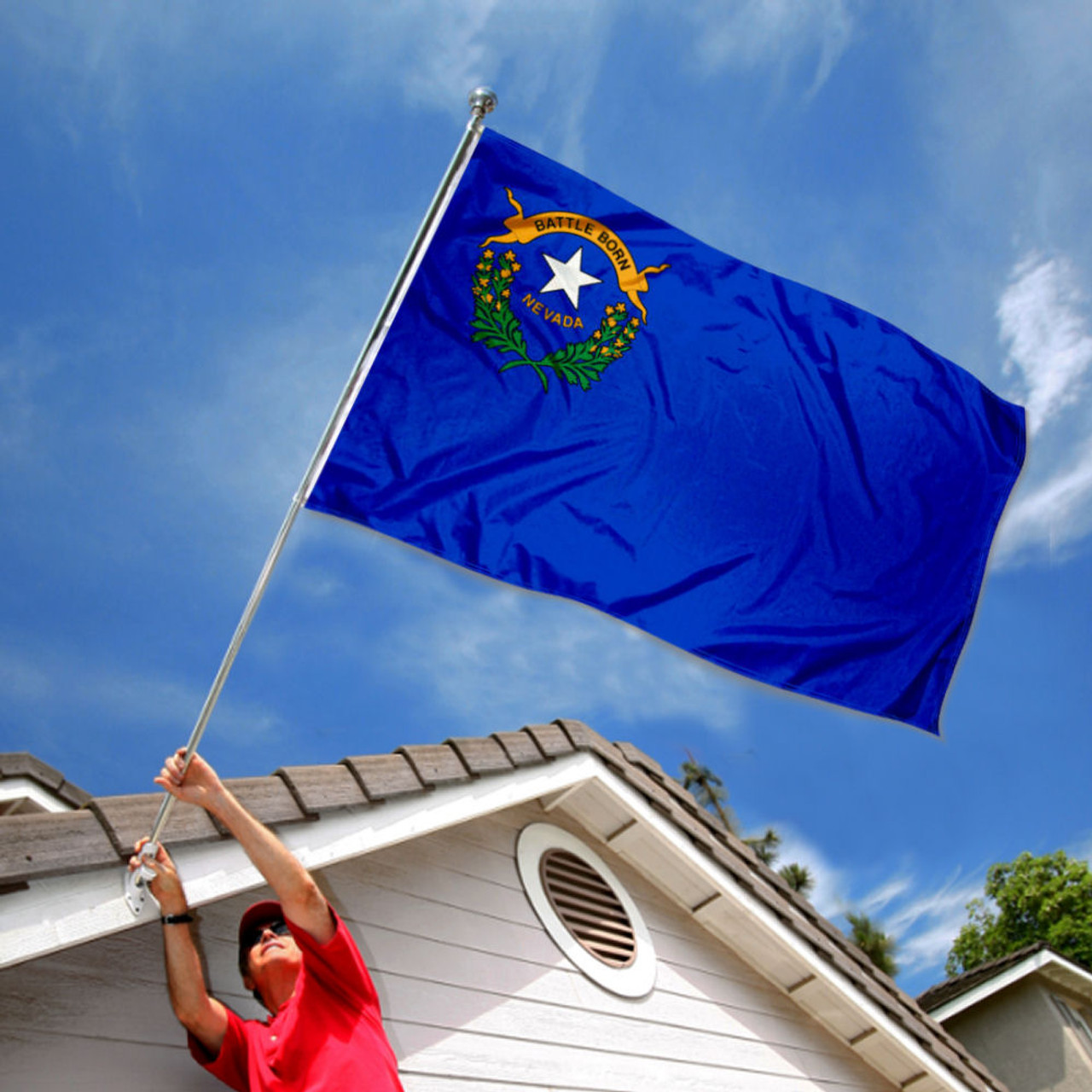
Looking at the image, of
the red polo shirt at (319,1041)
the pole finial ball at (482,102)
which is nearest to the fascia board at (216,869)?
the red polo shirt at (319,1041)

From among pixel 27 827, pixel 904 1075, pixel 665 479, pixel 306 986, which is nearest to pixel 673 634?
pixel 665 479

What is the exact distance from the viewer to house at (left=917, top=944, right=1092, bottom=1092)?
14.1 meters

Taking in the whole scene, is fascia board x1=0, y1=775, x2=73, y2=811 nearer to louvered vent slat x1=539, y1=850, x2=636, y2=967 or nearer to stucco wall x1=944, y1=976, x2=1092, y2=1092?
louvered vent slat x1=539, y1=850, x2=636, y2=967

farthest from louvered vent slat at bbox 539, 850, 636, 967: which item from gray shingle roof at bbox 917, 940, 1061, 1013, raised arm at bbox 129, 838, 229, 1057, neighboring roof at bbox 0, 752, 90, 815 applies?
gray shingle roof at bbox 917, 940, 1061, 1013

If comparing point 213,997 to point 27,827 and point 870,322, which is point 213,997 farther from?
point 870,322

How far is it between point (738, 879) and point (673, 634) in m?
2.22

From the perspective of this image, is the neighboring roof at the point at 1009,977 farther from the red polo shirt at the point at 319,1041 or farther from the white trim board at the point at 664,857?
the red polo shirt at the point at 319,1041

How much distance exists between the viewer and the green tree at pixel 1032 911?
3509 centimetres

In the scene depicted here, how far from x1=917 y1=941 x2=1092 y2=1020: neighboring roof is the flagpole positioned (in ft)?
48.5

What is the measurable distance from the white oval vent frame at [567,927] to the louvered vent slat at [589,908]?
0.03 meters

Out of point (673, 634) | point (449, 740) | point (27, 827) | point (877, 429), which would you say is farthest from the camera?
point (877, 429)

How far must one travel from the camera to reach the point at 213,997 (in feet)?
10.8

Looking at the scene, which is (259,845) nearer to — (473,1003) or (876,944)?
(473,1003)

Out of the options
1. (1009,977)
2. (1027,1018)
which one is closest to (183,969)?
(1009,977)
